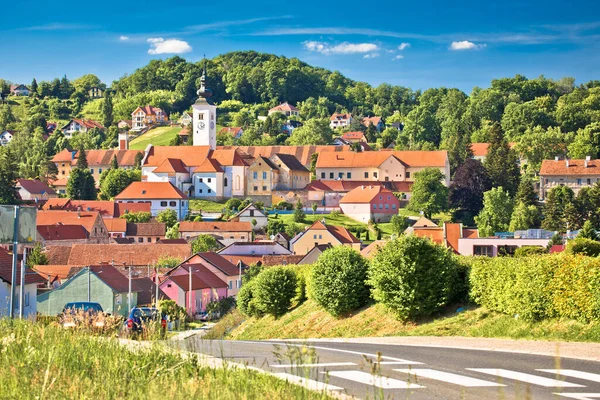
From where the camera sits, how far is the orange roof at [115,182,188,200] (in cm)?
12562

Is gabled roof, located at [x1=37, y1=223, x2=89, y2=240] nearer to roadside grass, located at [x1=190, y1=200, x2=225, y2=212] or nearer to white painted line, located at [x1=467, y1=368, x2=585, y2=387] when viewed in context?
roadside grass, located at [x1=190, y1=200, x2=225, y2=212]

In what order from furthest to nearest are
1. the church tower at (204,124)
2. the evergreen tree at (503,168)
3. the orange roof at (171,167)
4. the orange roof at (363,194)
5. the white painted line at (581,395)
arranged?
the church tower at (204,124) → the evergreen tree at (503,168) → the orange roof at (171,167) → the orange roof at (363,194) → the white painted line at (581,395)

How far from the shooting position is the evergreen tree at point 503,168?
135125 millimetres

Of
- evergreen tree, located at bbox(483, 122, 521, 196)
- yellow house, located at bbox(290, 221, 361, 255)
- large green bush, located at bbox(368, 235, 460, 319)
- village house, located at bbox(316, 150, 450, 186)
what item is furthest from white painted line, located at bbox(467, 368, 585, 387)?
village house, located at bbox(316, 150, 450, 186)

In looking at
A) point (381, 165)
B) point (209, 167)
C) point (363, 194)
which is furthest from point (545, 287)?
point (381, 165)

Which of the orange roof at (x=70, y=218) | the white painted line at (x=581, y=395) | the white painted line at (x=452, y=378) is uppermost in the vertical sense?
the orange roof at (x=70, y=218)

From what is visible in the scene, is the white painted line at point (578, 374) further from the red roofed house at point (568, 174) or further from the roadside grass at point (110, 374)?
Answer: the red roofed house at point (568, 174)

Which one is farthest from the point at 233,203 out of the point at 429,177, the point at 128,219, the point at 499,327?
the point at 499,327

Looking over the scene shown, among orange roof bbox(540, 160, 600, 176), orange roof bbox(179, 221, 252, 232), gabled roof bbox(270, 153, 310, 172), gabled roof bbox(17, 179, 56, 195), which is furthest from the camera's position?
gabled roof bbox(17, 179, 56, 195)

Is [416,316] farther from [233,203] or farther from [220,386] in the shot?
[233,203]

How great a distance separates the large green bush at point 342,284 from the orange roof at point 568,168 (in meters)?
112

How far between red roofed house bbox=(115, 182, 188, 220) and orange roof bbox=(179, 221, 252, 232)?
13.1 meters

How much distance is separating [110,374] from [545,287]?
13812 millimetres

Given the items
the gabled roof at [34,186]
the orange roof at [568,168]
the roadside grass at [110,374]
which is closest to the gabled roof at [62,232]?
the gabled roof at [34,186]
